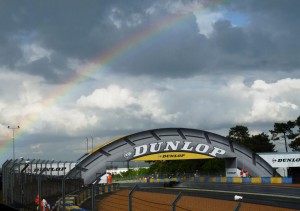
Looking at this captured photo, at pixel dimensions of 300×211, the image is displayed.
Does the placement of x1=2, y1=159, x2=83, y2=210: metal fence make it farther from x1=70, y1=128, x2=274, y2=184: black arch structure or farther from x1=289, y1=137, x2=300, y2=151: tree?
x1=289, y1=137, x2=300, y2=151: tree

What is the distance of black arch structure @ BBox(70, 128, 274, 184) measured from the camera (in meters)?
60.8

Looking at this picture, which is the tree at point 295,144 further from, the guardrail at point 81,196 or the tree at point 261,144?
the guardrail at point 81,196

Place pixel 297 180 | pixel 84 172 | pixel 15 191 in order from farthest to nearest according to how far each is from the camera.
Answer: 1. pixel 84 172
2. pixel 297 180
3. pixel 15 191

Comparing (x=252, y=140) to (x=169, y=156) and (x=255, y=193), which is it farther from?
(x=255, y=193)

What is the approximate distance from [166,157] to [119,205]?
1949 inches

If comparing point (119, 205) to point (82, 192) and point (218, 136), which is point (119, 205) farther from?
point (218, 136)

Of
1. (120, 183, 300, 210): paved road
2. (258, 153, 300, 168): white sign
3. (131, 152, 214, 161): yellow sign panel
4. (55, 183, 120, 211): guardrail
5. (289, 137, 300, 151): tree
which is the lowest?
(120, 183, 300, 210): paved road

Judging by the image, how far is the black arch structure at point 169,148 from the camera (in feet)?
199

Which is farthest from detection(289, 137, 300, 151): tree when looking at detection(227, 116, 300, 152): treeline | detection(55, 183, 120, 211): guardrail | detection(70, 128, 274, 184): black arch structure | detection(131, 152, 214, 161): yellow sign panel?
detection(55, 183, 120, 211): guardrail

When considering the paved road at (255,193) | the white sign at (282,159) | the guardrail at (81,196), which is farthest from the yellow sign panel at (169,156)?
the guardrail at (81,196)

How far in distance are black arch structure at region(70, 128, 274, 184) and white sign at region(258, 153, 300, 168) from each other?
679 cm

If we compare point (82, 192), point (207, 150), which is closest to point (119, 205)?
point (82, 192)

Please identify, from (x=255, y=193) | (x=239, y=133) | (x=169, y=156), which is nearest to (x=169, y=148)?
(x=169, y=156)

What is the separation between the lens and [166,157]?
63.2 meters
